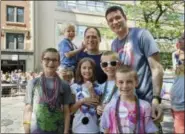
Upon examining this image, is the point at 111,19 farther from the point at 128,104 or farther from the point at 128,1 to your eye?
the point at 128,1

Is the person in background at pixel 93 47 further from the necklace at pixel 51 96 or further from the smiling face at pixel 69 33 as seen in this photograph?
the smiling face at pixel 69 33

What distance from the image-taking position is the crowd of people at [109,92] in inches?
80.7

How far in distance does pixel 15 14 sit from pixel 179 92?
75.5 ft

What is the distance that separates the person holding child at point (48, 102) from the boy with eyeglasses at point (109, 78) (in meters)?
0.25

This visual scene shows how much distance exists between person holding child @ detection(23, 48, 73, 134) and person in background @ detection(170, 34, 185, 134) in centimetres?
76

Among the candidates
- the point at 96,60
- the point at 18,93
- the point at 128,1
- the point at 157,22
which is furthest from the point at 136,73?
the point at 128,1

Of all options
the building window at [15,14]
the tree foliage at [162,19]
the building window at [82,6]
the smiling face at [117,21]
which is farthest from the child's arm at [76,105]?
the building window at [82,6]

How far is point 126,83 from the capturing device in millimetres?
2045

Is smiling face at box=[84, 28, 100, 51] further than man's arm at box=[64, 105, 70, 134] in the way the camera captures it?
Yes

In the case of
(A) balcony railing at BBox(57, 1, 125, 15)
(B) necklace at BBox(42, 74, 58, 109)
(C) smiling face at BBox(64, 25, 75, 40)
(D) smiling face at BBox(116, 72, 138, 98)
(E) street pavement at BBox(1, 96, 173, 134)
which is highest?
(A) balcony railing at BBox(57, 1, 125, 15)

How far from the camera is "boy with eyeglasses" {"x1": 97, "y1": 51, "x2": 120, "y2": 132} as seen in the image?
7.63ft

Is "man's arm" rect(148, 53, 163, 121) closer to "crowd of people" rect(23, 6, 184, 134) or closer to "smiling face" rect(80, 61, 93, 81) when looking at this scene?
"crowd of people" rect(23, 6, 184, 134)

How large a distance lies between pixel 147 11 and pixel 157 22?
2.59 feet

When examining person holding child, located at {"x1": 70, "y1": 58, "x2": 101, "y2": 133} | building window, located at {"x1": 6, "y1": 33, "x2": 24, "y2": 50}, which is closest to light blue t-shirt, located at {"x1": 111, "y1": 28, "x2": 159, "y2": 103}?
person holding child, located at {"x1": 70, "y1": 58, "x2": 101, "y2": 133}
